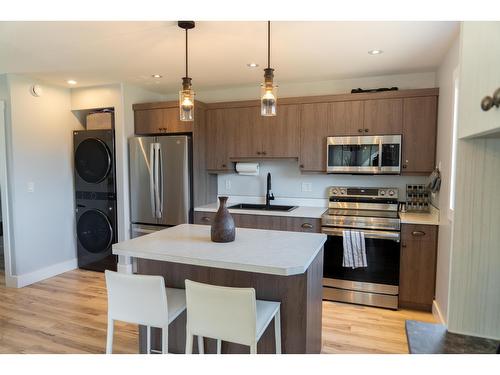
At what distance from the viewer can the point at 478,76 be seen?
72 cm

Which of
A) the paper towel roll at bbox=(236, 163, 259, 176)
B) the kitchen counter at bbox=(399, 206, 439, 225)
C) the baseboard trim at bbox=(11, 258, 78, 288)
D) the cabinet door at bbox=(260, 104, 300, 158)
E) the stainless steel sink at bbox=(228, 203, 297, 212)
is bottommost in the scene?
the baseboard trim at bbox=(11, 258, 78, 288)

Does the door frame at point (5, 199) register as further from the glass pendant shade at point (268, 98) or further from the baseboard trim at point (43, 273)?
the glass pendant shade at point (268, 98)

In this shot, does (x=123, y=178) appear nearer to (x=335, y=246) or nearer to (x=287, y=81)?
(x=287, y=81)

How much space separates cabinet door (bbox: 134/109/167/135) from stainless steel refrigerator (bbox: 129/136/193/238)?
0.58 ft

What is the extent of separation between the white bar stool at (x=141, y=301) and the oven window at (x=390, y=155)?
8.46 ft

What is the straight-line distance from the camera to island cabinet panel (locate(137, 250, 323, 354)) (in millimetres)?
1888

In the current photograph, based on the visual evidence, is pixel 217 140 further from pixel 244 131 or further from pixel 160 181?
pixel 160 181

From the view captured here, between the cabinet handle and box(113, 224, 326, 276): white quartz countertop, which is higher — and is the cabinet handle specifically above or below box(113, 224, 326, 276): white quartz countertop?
above

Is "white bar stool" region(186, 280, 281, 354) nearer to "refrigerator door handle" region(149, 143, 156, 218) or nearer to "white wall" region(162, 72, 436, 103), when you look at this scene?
"refrigerator door handle" region(149, 143, 156, 218)

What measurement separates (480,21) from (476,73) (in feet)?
0.35

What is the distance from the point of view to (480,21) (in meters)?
0.70

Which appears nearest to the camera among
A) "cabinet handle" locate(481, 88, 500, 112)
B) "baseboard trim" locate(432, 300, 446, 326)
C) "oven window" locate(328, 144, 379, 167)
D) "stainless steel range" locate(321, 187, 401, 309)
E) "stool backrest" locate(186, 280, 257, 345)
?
"cabinet handle" locate(481, 88, 500, 112)

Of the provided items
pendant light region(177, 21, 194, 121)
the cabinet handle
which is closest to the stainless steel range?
pendant light region(177, 21, 194, 121)
